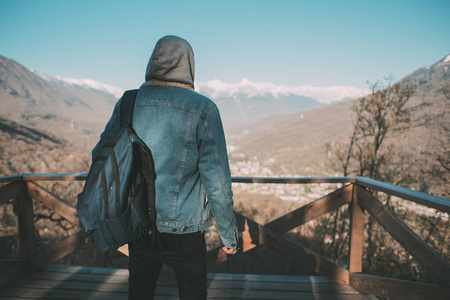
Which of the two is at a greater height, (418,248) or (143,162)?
(143,162)

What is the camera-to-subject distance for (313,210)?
2.07 metres

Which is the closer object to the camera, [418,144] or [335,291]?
[335,291]

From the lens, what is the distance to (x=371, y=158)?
698cm

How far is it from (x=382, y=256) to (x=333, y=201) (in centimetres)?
559

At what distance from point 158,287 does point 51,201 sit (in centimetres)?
123

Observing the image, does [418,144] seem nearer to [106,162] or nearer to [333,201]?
[333,201]

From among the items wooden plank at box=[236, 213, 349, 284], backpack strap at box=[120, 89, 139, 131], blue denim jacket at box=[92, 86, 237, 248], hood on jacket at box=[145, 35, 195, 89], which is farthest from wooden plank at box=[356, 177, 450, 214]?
backpack strap at box=[120, 89, 139, 131]

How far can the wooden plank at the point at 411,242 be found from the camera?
1.29 meters

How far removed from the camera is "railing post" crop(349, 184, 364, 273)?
203cm

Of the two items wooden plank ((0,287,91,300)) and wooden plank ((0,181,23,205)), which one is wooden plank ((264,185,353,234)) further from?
wooden plank ((0,181,23,205))

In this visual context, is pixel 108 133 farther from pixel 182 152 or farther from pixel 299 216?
pixel 299 216

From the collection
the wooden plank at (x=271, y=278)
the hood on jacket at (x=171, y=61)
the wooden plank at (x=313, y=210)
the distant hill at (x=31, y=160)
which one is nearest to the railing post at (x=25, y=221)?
the wooden plank at (x=271, y=278)

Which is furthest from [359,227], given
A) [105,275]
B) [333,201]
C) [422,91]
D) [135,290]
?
[422,91]

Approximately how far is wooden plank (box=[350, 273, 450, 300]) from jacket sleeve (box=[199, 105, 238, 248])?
1262mm
